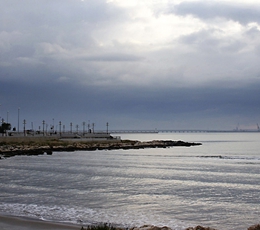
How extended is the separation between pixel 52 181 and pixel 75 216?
1247 cm

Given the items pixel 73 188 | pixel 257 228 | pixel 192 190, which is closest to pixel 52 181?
pixel 73 188

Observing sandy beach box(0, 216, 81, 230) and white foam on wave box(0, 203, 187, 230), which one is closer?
sandy beach box(0, 216, 81, 230)

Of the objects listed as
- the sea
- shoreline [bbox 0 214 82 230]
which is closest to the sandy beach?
shoreline [bbox 0 214 82 230]

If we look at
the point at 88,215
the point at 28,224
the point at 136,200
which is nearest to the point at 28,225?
the point at 28,224

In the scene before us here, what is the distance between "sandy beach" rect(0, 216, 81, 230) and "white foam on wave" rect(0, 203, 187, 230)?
2.81 ft

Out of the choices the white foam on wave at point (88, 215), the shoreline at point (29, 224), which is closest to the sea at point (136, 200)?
the white foam on wave at point (88, 215)

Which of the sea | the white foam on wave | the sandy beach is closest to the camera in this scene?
the sandy beach

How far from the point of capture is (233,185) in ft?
84.6

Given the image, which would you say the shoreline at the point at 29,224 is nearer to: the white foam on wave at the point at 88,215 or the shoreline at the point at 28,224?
the shoreline at the point at 28,224

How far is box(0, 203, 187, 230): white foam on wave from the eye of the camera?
14476mm

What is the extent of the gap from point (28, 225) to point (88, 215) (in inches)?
122

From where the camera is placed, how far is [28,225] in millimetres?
13328

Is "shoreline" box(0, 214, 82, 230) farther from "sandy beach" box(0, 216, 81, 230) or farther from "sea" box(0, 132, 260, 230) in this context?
"sea" box(0, 132, 260, 230)

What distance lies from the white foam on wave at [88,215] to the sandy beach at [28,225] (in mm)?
856
